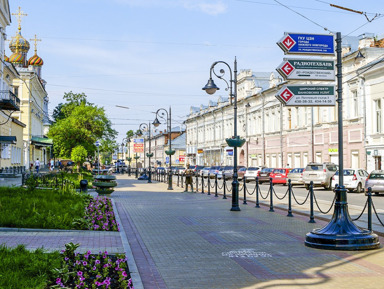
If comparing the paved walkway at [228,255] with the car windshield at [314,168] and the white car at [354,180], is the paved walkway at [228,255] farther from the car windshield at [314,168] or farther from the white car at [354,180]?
the car windshield at [314,168]

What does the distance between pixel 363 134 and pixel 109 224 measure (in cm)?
3269

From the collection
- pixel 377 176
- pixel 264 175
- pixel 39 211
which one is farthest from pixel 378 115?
pixel 39 211

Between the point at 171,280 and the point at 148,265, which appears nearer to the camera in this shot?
the point at 171,280

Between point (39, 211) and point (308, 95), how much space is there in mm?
7273

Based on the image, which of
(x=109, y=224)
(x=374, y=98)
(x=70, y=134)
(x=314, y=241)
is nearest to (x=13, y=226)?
(x=109, y=224)

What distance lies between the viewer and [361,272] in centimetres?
759

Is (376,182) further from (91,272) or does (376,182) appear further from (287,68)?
(91,272)

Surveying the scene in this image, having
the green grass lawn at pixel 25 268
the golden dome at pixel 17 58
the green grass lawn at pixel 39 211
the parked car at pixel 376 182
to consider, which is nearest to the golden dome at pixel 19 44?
the golden dome at pixel 17 58

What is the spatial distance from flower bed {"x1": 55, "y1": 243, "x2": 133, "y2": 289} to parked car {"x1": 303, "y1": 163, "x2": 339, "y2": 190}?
2713cm

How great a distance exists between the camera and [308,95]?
10.9 metres

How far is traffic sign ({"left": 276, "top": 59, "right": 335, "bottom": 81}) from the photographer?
10.7 m

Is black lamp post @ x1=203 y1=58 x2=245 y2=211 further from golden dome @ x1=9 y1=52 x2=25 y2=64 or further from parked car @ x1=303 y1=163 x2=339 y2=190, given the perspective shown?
golden dome @ x1=9 y1=52 x2=25 y2=64

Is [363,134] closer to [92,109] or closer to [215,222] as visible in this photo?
[215,222]

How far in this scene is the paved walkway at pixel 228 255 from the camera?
23.0 ft
